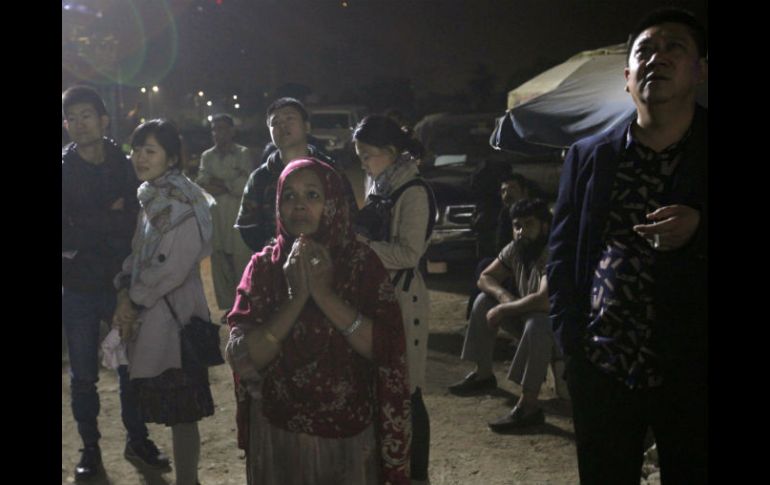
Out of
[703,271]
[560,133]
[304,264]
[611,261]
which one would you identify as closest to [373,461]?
[304,264]

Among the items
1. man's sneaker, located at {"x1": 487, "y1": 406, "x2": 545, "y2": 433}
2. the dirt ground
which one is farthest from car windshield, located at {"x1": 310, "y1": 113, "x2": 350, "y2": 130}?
man's sneaker, located at {"x1": 487, "y1": 406, "x2": 545, "y2": 433}

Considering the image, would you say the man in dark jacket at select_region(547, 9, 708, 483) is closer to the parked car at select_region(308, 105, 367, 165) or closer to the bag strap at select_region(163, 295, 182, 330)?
the bag strap at select_region(163, 295, 182, 330)

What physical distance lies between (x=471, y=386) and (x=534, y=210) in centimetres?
148

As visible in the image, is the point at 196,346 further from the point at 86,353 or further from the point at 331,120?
the point at 331,120

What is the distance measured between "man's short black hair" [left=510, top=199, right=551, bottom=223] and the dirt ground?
1.32 m

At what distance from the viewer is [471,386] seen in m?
6.62

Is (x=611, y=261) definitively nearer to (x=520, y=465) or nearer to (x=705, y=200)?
(x=705, y=200)

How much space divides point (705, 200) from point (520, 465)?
2950 mm

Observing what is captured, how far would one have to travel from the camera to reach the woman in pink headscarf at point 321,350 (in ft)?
9.91

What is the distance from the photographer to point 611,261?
2797 millimetres

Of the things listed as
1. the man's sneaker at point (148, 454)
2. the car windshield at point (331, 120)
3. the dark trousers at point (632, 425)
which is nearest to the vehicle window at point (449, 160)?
the man's sneaker at point (148, 454)

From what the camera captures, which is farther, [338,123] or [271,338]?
[338,123]

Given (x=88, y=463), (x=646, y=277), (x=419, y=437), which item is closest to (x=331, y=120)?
A: (x=88, y=463)

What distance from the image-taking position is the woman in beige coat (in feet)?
13.9
